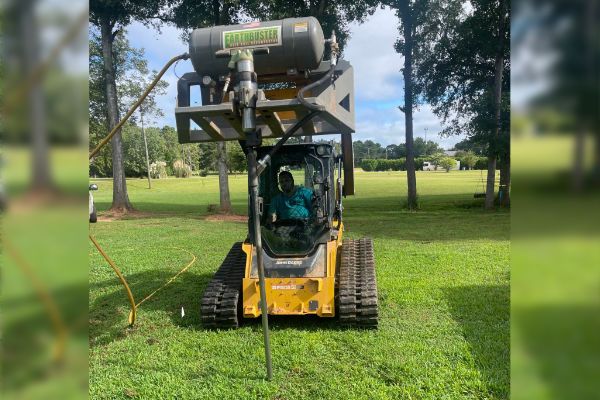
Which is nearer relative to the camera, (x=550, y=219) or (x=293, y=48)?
A: (x=550, y=219)

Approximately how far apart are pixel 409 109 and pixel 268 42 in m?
18.7

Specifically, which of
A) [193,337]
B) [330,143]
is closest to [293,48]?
[330,143]

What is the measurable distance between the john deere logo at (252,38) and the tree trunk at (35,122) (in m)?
3.25

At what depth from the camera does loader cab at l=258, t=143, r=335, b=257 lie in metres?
5.55

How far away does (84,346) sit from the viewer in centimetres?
93

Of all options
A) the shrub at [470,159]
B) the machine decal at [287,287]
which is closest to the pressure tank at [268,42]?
the machine decal at [287,287]

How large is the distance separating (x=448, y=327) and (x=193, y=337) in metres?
2.93

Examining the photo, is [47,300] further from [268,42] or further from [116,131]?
[268,42]

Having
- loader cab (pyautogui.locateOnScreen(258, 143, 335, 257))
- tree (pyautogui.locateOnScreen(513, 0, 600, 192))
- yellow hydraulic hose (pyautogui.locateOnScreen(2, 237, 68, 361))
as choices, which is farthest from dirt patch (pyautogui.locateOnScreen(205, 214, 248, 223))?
tree (pyautogui.locateOnScreen(513, 0, 600, 192))

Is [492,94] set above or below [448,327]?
above

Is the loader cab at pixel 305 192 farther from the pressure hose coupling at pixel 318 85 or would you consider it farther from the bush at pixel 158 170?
the bush at pixel 158 170

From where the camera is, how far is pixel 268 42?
3859mm

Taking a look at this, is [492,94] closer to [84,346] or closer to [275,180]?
[275,180]

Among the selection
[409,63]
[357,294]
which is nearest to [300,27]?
[357,294]
